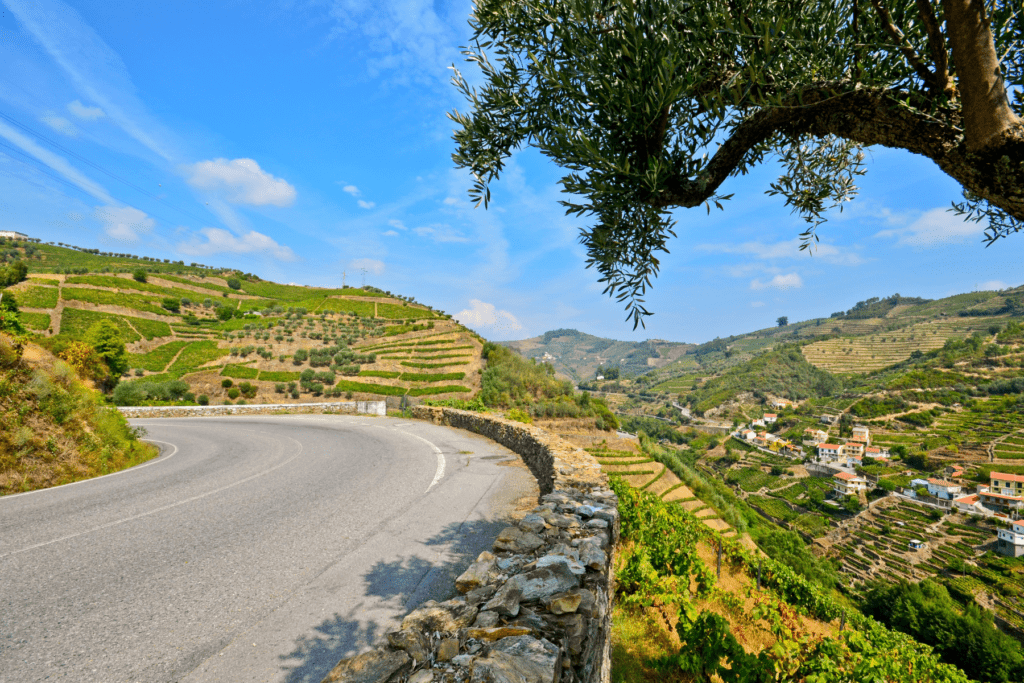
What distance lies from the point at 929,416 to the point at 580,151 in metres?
97.3

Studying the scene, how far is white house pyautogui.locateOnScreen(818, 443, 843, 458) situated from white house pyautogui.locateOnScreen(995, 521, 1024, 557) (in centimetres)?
2781

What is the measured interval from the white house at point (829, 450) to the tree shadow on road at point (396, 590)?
87211mm

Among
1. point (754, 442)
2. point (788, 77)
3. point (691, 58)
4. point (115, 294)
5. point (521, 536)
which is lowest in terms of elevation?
point (754, 442)

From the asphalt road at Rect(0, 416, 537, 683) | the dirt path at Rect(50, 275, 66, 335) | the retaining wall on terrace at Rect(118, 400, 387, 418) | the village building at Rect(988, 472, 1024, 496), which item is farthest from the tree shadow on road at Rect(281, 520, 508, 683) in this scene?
the dirt path at Rect(50, 275, 66, 335)

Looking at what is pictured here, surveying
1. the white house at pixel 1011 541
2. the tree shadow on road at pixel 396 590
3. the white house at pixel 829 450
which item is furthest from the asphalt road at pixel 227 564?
the white house at pixel 829 450

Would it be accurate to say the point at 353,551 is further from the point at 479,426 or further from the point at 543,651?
the point at 479,426

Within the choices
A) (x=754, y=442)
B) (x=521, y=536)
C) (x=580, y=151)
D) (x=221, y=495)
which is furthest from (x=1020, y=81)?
(x=754, y=442)

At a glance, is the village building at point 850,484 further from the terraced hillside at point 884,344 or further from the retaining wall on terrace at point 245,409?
the terraced hillside at point 884,344

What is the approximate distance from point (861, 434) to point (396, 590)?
92.5 m

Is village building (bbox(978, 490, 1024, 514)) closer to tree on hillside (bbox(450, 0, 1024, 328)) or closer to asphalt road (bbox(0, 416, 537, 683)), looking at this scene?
asphalt road (bbox(0, 416, 537, 683))

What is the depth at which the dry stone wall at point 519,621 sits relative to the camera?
2.22m

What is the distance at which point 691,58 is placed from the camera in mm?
3258

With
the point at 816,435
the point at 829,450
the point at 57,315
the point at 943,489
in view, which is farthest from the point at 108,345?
the point at 816,435

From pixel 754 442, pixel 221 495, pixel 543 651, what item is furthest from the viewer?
pixel 754 442
